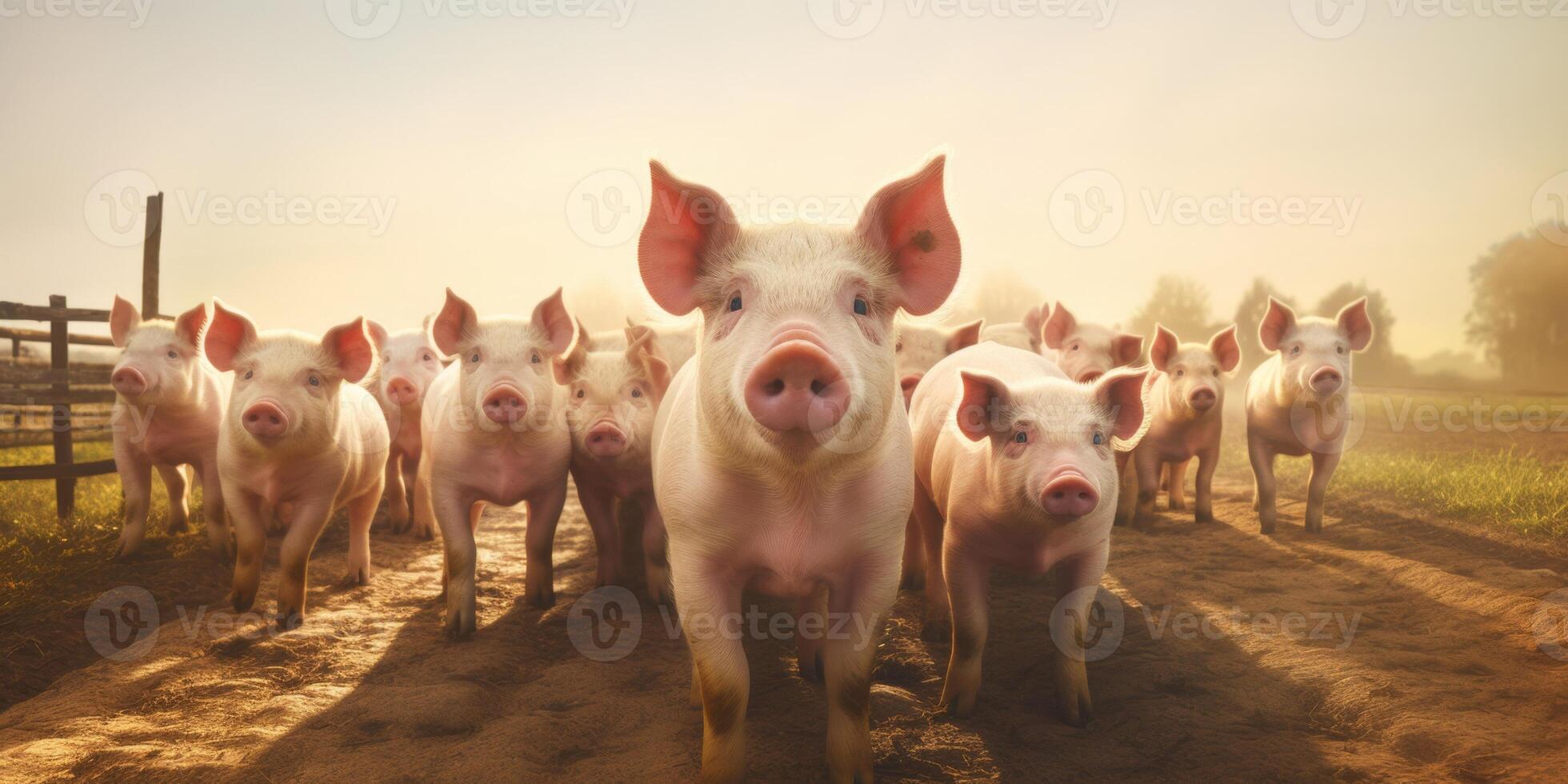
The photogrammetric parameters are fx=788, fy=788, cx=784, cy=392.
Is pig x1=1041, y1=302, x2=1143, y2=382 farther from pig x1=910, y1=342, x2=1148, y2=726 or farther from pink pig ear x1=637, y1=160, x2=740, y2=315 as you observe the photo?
pink pig ear x1=637, y1=160, x2=740, y2=315

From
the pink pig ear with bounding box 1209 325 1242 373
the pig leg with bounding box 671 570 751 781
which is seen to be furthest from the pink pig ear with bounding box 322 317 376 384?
the pink pig ear with bounding box 1209 325 1242 373

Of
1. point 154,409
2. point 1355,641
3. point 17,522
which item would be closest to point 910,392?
point 1355,641

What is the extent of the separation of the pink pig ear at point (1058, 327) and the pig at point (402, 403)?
6.16 metres

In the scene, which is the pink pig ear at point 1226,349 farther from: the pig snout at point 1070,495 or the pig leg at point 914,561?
the pig snout at point 1070,495

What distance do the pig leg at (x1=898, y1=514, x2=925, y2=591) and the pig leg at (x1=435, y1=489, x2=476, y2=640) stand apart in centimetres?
297

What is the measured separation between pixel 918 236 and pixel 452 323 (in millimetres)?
3513

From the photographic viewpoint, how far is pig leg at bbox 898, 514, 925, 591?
5.79 m

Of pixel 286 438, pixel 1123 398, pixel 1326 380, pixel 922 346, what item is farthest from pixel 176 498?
pixel 1326 380

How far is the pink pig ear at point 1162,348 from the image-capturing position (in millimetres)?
7566

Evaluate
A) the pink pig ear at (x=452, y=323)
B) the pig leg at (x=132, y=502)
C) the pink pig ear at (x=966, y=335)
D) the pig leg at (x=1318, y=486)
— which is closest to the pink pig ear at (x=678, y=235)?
the pink pig ear at (x=452, y=323)

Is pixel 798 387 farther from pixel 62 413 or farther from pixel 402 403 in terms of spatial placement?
pixel 62 413

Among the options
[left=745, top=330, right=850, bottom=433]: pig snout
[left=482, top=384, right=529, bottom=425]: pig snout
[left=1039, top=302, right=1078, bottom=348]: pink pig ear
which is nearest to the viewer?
[left=745, top=330, right=850, bottom=433]: pig snout

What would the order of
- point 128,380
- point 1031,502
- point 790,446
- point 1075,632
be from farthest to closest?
point 128,380
point 1075,632
point 1031,502
point 790,446

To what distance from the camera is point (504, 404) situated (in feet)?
16.1
